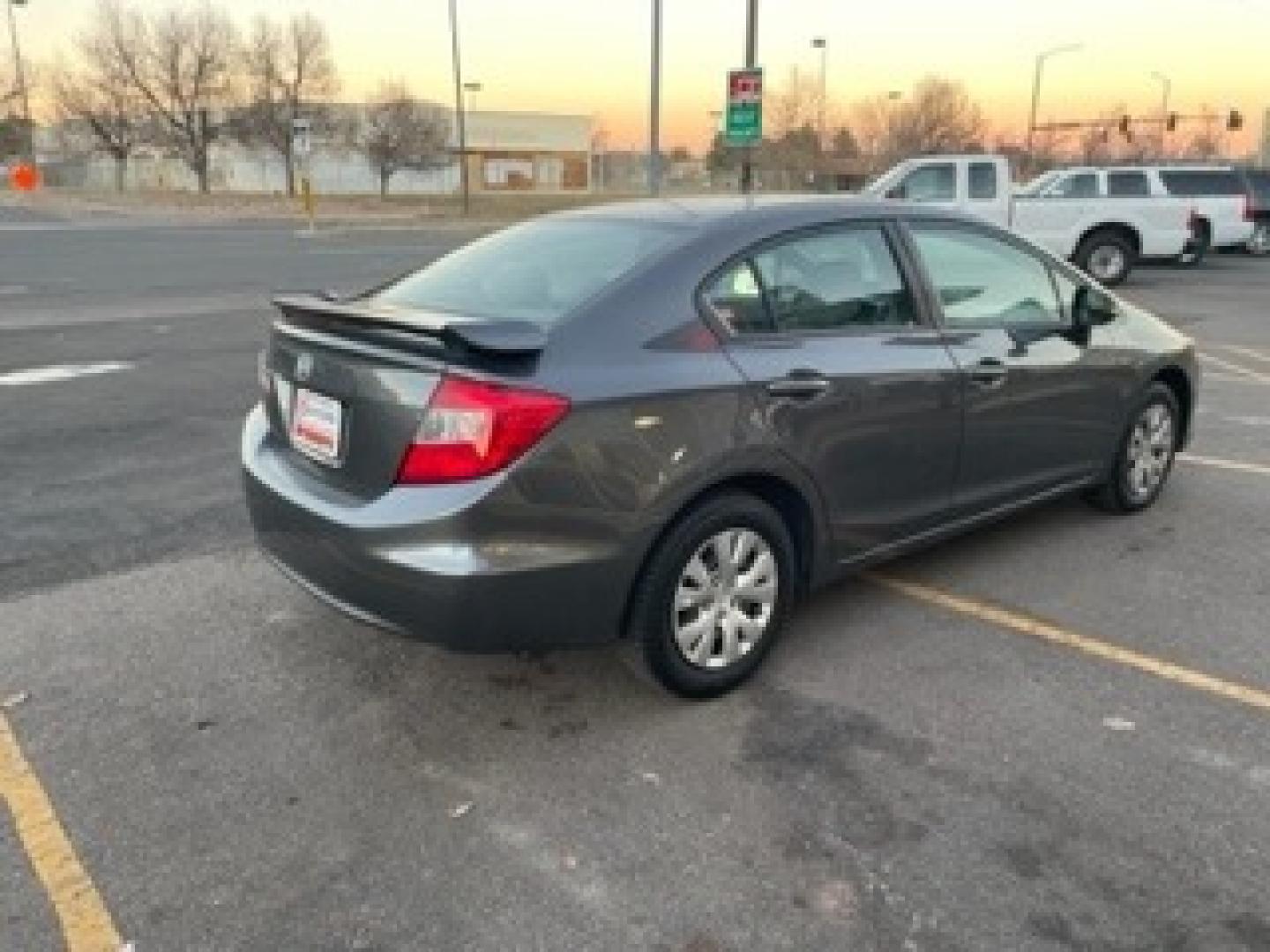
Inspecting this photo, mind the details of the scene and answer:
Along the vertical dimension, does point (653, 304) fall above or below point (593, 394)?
above

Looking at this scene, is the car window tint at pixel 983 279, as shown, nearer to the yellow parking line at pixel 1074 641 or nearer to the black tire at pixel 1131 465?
the black tire at pixel 1131 465

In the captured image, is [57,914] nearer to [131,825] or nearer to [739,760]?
[131,825]

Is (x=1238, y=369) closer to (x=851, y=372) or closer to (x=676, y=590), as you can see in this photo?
(x=851, y=372)

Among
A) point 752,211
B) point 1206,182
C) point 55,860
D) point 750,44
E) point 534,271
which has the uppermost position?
point 750,44

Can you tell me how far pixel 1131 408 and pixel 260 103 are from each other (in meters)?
67.6

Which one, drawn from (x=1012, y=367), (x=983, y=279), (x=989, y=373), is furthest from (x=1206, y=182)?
(x=989, y=373)

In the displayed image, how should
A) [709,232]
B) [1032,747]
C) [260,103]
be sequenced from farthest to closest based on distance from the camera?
[260,103]
[709,232]
[1032,747]

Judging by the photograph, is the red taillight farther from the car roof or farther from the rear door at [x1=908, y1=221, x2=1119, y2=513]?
the rear door at [x1=908, y1=221, x2=1119, y2=513]

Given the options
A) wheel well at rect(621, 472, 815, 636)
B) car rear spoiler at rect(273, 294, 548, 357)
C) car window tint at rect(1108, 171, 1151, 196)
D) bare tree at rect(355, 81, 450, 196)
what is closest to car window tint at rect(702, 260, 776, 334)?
wheel well at rect(621, 472, 815, 636)

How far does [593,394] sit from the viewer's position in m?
3.07

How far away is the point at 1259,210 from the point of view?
2364cm

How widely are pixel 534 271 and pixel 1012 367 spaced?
195 centimetres

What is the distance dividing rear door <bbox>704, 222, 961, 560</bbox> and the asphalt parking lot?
0.52 metres

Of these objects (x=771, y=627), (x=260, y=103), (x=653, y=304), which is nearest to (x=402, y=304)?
(x=653, y=304)
